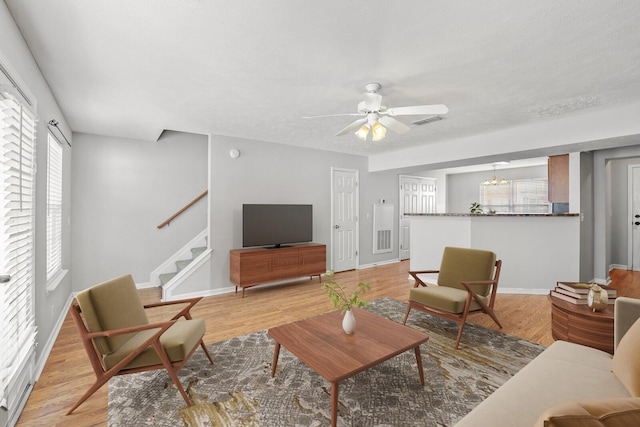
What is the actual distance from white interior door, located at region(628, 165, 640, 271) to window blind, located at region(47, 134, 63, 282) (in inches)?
373

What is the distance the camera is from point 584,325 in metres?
2.25

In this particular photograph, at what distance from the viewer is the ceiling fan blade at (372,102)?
2.54m

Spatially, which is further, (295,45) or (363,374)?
(363,374)

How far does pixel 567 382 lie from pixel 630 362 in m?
0.28

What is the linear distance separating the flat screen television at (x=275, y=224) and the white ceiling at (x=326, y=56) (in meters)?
1.58

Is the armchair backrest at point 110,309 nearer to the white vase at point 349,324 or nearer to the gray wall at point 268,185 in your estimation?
the white vase at point 349,324

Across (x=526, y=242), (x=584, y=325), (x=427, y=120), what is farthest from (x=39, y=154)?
(x=526, y=242)

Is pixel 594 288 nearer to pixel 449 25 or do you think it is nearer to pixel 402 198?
pixel 449 25

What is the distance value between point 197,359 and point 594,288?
10.8ft

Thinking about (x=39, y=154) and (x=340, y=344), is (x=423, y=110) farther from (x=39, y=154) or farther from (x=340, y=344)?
(x=39, y=154)

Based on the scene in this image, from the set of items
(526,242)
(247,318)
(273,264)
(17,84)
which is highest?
(17,84)

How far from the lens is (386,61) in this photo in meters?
2.34

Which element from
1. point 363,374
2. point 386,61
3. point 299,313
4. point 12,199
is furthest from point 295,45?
point 299,313

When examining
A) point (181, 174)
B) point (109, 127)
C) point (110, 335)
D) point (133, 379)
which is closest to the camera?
point (110, 335)
